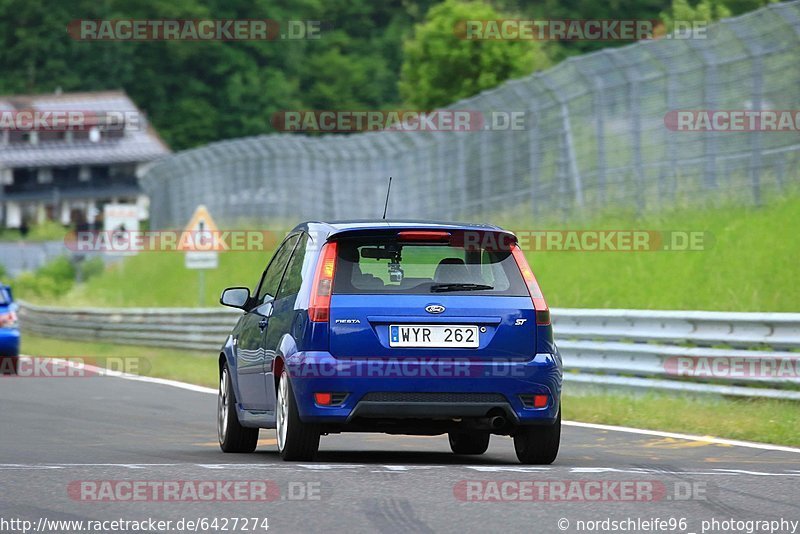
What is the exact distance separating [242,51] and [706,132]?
101 meters

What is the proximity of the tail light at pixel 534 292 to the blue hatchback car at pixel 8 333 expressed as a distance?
1548cm

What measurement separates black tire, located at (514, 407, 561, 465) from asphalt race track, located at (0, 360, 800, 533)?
15 cm

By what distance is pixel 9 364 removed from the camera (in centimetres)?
2583

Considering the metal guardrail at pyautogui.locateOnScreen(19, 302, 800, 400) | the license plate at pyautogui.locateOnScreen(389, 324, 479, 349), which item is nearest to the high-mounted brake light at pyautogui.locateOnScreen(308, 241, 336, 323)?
the license plate at pyautogui.locateOnScreen(389, 324, 479, 349)

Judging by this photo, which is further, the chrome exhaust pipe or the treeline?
the treeline

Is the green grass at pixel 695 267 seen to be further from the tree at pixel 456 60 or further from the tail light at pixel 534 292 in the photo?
the tree at pixel 456 60

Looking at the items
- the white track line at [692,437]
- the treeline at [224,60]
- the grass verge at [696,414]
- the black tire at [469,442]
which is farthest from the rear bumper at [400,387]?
the treeline at [224,60]

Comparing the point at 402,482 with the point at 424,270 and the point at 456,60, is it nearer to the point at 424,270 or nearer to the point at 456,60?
the point at 424,270

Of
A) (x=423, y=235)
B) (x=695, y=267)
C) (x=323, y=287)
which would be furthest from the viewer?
(x=695, y=267)

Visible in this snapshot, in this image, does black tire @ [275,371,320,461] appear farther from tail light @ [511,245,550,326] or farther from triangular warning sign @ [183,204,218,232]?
triangular warning sign @ [183,204,218,232]

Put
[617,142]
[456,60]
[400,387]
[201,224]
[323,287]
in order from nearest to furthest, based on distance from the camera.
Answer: [400,387] → [323,287] → [617,142] → [201,224] → [456,60]

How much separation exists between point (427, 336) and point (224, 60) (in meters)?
114

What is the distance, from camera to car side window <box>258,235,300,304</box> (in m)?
11.9

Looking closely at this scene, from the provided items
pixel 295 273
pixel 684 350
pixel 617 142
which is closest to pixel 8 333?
pixel 617 142
